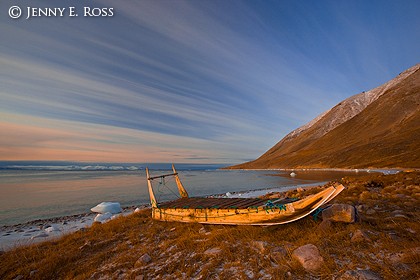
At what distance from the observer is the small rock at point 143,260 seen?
7.90 metres

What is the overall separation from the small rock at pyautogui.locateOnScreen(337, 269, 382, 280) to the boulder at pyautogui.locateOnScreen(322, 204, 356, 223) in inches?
123

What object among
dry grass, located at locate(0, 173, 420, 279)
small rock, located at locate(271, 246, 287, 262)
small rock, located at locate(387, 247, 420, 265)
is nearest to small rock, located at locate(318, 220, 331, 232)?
dry grass, located at locate(0, 173, 420, 279)

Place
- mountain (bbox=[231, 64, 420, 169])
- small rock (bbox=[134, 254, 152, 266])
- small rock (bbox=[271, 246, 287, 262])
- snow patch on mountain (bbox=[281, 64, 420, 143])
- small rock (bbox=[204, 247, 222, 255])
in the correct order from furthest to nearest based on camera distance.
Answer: snow patch on mountain (bbox=[281, 64, 420, 143]) < mountain (bbox=[231, 64, 420, 169]) < small rock (bbox=[134, 254, 152, 266]) < small rock (bbox=[204, 247, 222, 255]) < small rock (bbox=[271, 246, 287, 262])

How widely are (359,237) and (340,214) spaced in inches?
A: 55.7

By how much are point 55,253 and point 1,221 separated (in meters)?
15.2

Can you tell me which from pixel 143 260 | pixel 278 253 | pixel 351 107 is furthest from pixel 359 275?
pixel 351 107

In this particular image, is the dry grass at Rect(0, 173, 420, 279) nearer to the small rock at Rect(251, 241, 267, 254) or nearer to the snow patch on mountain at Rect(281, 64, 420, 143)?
the small rock at Rect(251, 241, 267, 254)

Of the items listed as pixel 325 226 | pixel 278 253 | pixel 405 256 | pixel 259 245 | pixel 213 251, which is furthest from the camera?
pixel 325 226

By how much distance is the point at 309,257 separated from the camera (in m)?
6.21

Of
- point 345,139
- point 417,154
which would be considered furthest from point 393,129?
point 417,154

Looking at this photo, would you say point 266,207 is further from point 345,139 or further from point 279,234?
point 345,139

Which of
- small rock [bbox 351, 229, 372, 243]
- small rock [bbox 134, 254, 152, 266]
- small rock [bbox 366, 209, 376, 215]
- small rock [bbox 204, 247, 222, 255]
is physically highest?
small rock [bbox 351, 229, 372, 243]

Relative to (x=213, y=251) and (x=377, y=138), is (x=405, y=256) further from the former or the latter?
(x=377, y=138)

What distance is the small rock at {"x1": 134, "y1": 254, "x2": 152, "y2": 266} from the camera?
25.9ft
